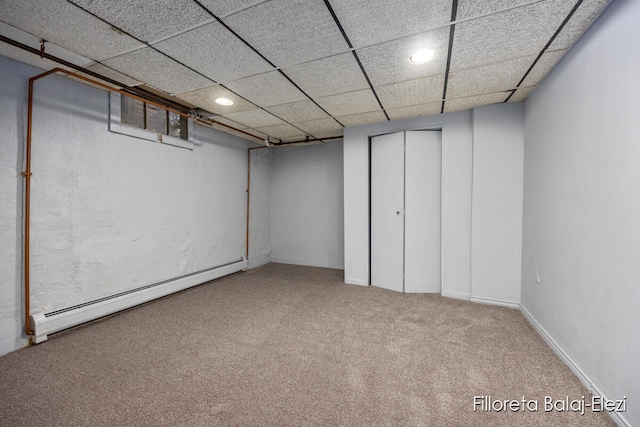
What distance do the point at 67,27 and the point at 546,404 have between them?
146 inches

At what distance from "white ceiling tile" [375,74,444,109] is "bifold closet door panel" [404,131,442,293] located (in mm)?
→ 619

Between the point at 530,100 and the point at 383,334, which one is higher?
the point at 530,100

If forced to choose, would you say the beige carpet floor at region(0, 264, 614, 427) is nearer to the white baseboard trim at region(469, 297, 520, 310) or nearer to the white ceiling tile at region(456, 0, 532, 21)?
the white baseboard trim at region(469, 297, 520, 310)

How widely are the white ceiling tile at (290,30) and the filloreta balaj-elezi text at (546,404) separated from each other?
2453 mm

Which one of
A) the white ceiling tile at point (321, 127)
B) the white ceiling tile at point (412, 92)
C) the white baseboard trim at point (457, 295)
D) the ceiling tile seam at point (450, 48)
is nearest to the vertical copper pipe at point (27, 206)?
the white ceiling tile at point (321, 127)

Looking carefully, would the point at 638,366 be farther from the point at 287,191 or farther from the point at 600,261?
the point at 287,191

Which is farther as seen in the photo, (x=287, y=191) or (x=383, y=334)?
(x=287, y=191)

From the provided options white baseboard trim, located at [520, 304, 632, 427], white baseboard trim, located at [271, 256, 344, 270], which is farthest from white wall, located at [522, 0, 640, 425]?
white baseboard trim, located at [271, 256, 344, 270]

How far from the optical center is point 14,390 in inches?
64.3

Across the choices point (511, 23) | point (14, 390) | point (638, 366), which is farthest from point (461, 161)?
point (14, 390)

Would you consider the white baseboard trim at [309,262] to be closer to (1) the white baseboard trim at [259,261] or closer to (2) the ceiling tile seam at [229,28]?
(1) the white baseboard trim at [259,261]

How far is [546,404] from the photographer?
1.53m

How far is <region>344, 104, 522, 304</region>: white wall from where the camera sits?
292cm

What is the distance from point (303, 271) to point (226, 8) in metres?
3.90
